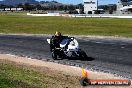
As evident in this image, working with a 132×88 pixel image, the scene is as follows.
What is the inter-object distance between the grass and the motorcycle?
3.94 meters

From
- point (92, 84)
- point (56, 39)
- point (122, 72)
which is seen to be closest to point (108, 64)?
point (122, 72)

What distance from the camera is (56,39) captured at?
2209 cm

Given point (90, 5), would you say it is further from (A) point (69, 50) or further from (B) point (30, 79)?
(B) point (30, 79)

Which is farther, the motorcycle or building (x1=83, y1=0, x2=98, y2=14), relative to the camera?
building (x1=83, y1=0, x2=98, y2=14)

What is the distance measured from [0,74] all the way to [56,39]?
634 centimetres

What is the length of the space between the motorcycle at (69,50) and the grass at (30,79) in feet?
12.9

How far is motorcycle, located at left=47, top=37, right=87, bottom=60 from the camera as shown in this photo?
21.4 metres

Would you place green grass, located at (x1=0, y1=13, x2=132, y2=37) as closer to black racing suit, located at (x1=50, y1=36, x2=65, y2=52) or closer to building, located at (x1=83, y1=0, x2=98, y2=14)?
black racing suit, located at (x1=50, y1=36, x2=65, y2=52)

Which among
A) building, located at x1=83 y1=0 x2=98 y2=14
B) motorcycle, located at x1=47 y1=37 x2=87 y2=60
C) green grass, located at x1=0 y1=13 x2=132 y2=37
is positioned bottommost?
building, located at x1=83 y1=0 x2=98 y2=14

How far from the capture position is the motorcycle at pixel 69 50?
21.4 metres

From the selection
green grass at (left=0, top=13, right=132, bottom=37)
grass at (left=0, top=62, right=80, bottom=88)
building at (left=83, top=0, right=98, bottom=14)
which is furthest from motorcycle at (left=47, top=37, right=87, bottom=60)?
building at (left=83, top=0, right=98, bottom=14)

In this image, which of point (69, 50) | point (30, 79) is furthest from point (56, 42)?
point (30, 79)

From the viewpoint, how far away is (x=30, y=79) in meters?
15.3

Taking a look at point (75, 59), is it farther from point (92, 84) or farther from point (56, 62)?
point (92, 84)
